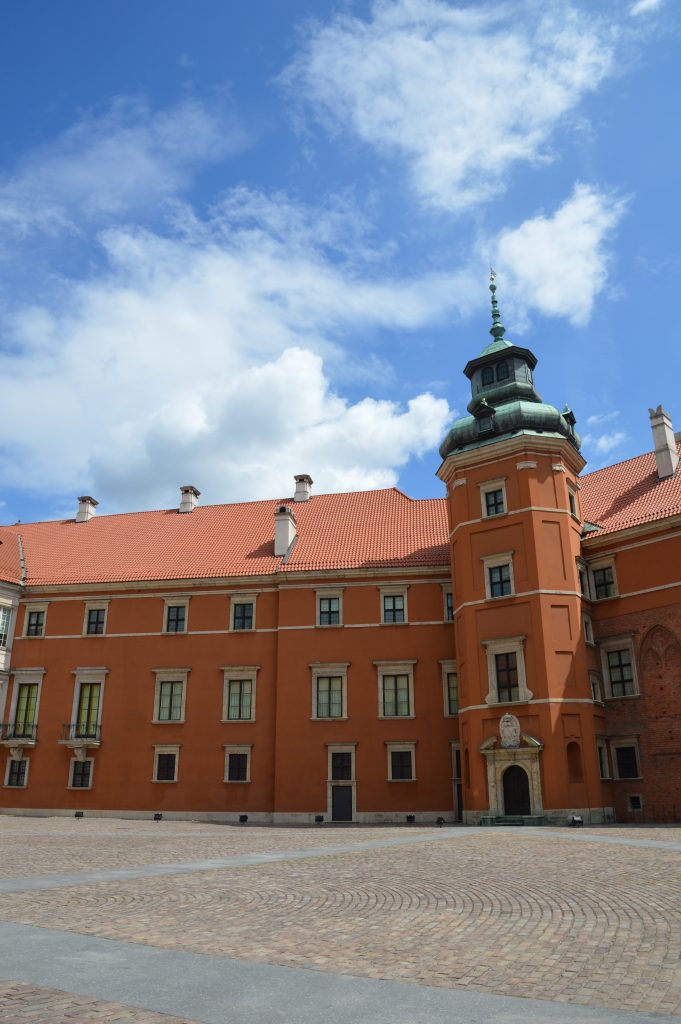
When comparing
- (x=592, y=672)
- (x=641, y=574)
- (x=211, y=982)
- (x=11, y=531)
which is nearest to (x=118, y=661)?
(x=11, y=531)

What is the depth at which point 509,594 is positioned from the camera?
30.0 metres

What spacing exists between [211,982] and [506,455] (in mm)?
27263

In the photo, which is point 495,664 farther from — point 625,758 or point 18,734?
point 18,734

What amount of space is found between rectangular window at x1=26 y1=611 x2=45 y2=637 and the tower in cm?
2040

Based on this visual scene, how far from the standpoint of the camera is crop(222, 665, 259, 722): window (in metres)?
34.4

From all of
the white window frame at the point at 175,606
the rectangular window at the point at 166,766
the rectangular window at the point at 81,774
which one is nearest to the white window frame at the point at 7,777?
the rectangular window at the point at 81,774

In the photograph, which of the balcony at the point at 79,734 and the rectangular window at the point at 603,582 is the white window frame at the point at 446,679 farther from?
the balcony at the point at 79,734

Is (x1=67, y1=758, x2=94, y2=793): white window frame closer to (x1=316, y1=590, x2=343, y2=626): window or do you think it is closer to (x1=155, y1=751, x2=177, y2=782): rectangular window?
(x1=155, y1=751, x2=177, y2=782): rectangular window

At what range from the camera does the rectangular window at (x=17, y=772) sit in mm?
35406

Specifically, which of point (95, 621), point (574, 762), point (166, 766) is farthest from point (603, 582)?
point (95, 621)

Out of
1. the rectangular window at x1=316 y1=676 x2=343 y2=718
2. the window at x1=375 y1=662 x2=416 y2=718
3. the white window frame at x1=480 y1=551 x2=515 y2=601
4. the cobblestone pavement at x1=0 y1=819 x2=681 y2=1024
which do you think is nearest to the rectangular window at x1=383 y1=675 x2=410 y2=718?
the window at x1=375 y1=662 x2=416 y2=718

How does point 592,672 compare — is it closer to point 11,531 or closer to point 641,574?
point 641,574

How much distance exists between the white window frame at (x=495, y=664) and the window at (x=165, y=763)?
569 inches

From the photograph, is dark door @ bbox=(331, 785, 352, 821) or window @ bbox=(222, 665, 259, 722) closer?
dark door @ bbox=(331, 785, 352, 821)
